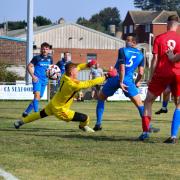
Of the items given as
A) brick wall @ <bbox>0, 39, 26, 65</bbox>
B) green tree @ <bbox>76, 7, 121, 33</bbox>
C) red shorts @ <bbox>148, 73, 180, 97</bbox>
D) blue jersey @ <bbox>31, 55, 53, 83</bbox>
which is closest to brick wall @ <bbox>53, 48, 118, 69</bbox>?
brick wall @ <bbox>0, 39, 26, 65</bbox>

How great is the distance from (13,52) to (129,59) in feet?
176

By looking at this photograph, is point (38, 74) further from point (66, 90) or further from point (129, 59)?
Result: point (66, 90)

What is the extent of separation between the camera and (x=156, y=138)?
36.8ft

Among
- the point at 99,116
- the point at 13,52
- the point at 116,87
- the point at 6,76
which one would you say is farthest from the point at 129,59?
the point at 13,52

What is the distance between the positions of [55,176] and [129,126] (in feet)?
22.2

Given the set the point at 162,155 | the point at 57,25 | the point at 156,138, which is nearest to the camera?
the point at 162,155

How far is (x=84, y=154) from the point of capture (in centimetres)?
910

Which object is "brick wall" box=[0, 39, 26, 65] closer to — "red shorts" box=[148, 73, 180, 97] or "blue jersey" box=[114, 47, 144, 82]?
"blue jersey" box=[114, 47, 144, 82]

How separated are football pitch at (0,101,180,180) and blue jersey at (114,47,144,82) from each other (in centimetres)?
115

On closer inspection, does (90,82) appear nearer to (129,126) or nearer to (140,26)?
(129,126)

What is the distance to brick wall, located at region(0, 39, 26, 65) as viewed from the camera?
211ft

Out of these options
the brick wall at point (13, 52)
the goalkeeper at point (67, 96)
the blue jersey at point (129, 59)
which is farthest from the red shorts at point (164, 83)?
the brick wall at point (13, 52)

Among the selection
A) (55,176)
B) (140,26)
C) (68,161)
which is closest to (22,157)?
(68,161)

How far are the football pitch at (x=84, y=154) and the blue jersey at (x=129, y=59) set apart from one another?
1155 mm
